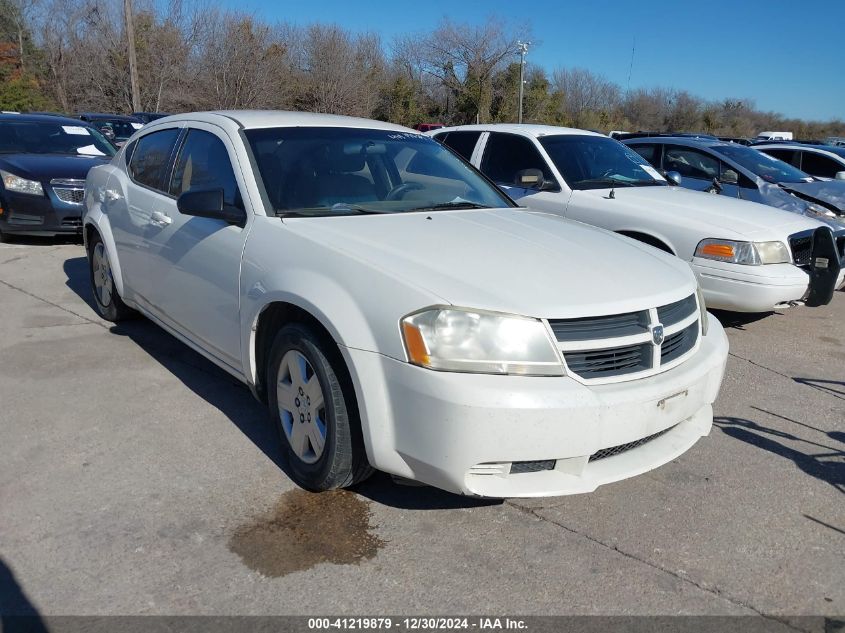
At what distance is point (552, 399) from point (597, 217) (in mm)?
4060

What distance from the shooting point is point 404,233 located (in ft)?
11.3

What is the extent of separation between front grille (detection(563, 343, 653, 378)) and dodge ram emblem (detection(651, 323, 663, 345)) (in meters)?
0.03

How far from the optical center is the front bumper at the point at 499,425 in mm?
2645

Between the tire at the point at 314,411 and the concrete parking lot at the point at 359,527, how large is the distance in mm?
167

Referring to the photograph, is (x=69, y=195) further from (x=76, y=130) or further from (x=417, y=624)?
(x=417, y=624)

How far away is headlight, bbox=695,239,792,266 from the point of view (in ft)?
18.8

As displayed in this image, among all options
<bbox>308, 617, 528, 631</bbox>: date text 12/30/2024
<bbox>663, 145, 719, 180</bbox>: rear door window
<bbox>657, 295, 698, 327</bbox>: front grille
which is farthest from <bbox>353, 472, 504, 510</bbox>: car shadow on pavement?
<bbox>663, 145, 719, 180</bbox>: rear door window

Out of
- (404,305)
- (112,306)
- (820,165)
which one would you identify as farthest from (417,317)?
(820,165)

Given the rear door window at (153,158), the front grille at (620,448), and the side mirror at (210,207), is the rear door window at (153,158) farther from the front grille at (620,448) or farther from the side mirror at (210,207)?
the front grille at (620,448)

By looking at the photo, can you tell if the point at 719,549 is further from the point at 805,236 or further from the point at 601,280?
the point at 805,236

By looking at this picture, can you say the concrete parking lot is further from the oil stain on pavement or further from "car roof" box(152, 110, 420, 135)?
"car roof" box(152, 110, 420, 135)

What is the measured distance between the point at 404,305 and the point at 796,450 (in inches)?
97.8

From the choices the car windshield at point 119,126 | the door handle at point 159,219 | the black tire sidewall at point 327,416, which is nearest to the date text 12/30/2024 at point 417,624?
the black tire sidewall at point 327,416

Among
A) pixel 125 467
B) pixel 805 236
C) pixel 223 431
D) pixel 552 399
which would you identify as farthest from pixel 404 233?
pixel 805 236
